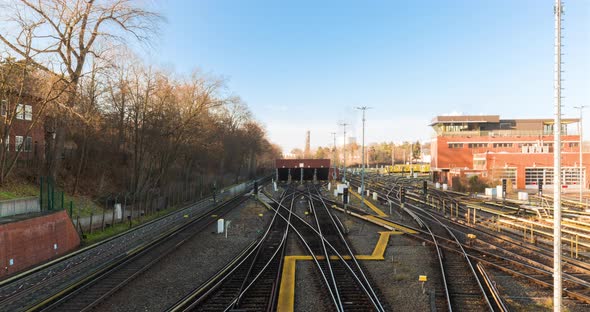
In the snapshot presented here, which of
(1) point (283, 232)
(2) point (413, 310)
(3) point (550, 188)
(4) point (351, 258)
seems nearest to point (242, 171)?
(3) point (550, 188)

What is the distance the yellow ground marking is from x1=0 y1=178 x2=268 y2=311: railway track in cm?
486

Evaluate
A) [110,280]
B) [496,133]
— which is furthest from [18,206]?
[496,133]

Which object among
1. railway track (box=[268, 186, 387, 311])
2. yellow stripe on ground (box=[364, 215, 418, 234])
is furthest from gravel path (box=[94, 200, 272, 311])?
yellow stripe on ground (box=[364, 215, 418, 234])

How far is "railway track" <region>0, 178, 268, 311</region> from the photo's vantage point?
10412 millimetres

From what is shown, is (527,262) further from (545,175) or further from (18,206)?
(545,175)

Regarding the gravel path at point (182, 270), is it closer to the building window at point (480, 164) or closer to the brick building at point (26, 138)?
the brick building at point (26, 138)

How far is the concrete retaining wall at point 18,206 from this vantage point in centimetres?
1478

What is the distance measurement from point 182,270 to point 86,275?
3.00m

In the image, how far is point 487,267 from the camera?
13320 mm

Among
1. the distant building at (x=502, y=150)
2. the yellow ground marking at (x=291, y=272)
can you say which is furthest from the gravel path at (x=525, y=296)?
the distant building at (x=502, y=150)

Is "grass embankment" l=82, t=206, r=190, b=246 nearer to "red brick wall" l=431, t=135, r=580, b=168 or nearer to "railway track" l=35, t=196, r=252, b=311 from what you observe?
"railway track" l=35, t=196, r=252, b=311

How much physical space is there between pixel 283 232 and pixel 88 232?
9.80m

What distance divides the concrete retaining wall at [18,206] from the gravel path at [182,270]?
6.27 m

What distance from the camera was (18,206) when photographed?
→ 15633 millimetres
